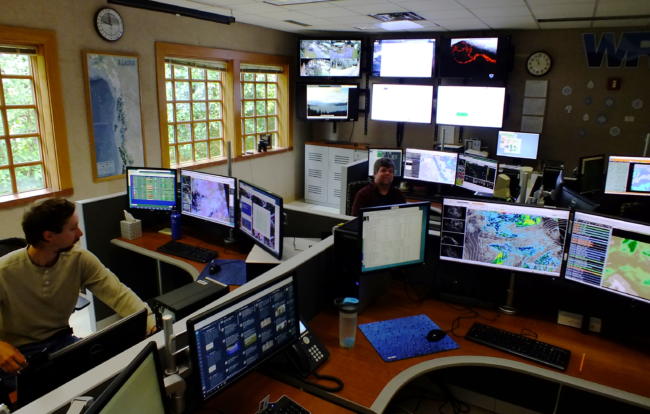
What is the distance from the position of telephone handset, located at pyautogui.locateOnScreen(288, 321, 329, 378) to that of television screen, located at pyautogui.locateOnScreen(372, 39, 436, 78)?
17.1 feet

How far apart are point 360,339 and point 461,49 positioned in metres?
5.09

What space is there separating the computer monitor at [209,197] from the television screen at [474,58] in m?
4.13

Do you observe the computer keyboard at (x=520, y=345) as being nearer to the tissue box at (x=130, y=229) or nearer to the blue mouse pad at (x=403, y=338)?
the blue mouse pad at (x=403, y=338)

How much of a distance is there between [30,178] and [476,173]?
418 cm

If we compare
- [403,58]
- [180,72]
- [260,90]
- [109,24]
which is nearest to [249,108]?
[260,90]

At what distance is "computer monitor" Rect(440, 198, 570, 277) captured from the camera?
7.04 feet

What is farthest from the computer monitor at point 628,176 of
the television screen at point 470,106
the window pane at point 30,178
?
the window pane at point 30,178

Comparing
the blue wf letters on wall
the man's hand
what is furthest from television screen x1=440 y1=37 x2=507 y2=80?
the man's hand

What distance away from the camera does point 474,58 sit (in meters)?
5.98

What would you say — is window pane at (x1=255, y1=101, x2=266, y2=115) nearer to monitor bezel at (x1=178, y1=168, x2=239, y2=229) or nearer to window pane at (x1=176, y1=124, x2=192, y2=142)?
window pane at (x1=176, y1=124, x2=192, y2=142)

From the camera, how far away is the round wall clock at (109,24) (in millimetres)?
4375

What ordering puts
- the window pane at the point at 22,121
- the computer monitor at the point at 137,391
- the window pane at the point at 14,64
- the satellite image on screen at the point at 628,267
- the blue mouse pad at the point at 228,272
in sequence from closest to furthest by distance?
the computer monitor at the point at 137,391
the satellite image on screen at the point at 628,267
the blue mouse pad at the point at 228,272
the window pane at the point at 14,64
the window pane at the point at 22,121

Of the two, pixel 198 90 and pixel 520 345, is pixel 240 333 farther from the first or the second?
pixel 198 90

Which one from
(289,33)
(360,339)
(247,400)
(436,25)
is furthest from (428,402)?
(289,33)
